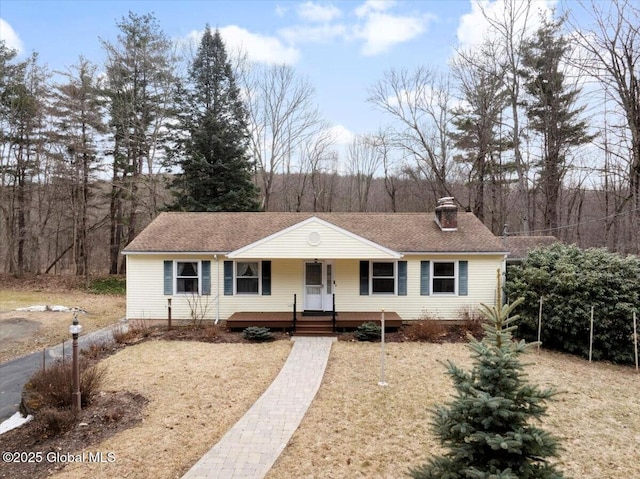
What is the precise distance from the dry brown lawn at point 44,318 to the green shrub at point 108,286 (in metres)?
0.94

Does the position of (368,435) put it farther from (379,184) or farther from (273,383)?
(379,184)

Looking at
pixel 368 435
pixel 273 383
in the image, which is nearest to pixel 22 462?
pixel 273 383

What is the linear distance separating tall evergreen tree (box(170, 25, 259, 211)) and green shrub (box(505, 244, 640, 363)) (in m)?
18.4

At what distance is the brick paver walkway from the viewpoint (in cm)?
514

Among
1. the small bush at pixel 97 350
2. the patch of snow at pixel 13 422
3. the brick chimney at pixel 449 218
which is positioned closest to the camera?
the patch of snow at pixel 13 422

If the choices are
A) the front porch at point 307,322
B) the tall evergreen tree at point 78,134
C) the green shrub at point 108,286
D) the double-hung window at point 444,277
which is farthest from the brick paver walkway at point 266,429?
the tall evergreen tree at point 78,134

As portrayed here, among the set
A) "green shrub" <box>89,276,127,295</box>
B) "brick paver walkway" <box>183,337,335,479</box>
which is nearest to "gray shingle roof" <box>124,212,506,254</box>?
"brick paver walkway" <box>183,337,335,479</box>

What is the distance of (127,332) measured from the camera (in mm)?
12789

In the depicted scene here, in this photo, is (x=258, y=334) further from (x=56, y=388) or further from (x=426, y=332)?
(x=56, y=388)

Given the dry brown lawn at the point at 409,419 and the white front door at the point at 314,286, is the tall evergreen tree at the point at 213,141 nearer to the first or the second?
the white front door at the point at 314,286

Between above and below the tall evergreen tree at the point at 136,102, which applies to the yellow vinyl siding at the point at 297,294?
below

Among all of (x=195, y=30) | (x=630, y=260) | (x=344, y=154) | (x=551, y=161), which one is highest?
(x=195, y=30)

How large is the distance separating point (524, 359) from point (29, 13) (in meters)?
21.7

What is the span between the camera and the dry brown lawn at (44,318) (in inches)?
506
